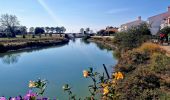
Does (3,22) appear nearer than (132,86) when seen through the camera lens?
No

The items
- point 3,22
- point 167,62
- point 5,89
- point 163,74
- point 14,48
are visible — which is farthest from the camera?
point 3,22

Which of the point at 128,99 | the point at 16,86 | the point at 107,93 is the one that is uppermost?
the point at 107,93

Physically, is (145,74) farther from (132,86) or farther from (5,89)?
(5,89)

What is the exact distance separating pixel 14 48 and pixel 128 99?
38.8 metres

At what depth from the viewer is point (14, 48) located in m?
45.0

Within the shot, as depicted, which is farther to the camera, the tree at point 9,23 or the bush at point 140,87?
the tree at point 9,23

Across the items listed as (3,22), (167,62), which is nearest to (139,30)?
(167,62)

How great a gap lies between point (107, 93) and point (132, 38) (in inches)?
980

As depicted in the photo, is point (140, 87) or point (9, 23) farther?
point (9, 23)

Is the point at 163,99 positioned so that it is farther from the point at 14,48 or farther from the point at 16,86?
the point at 14,48

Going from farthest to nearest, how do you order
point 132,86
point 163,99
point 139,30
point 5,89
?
point 139,30 → point 5,89 → point 132,86 → point 163,99

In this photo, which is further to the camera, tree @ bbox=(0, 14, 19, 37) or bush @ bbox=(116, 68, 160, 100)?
tree @ bbox=(0, 14, 19, 37)

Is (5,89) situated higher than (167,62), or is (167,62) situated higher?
(167,62)

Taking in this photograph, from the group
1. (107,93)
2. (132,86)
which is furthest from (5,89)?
(107,93)
